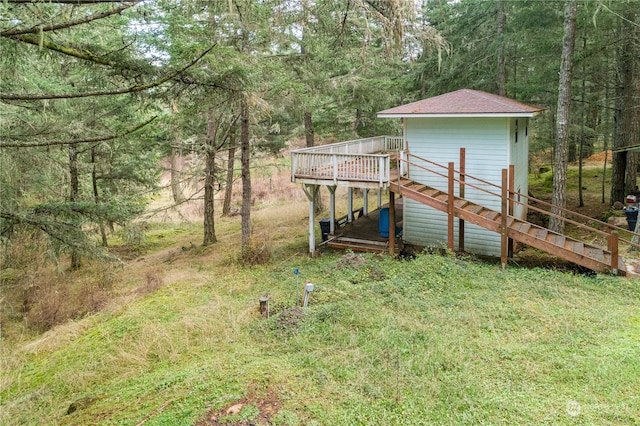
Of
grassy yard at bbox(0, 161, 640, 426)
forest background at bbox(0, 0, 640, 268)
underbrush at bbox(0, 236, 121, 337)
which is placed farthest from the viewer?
underbrush at bbox(0, 236, 121, 337)

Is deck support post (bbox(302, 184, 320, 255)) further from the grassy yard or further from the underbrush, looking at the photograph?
the underbrush

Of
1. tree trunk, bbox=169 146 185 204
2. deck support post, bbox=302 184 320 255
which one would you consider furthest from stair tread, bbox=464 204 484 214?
tree trunk, bbox=169 146 185 204

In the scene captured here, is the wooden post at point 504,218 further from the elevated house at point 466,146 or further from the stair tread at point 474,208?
the elevated house at point 466,146

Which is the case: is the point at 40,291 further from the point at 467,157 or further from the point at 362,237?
the point at 467,157

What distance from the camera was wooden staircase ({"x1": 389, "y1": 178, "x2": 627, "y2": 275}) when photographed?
9766 millimetres

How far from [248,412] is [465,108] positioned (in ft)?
32.0

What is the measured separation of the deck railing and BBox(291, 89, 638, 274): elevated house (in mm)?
26

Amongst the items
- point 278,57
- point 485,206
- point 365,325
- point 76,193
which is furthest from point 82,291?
point 485,206

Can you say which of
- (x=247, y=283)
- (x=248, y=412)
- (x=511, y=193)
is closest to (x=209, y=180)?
(x=247, y=283)

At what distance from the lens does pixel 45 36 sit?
6.06 m

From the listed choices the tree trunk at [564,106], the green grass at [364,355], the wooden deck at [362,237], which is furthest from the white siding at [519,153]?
the green grass at [364,355]

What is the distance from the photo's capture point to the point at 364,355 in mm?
6309

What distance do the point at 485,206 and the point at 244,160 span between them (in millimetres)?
7043

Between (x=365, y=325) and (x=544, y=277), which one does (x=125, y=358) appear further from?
(x=544, y=277)
